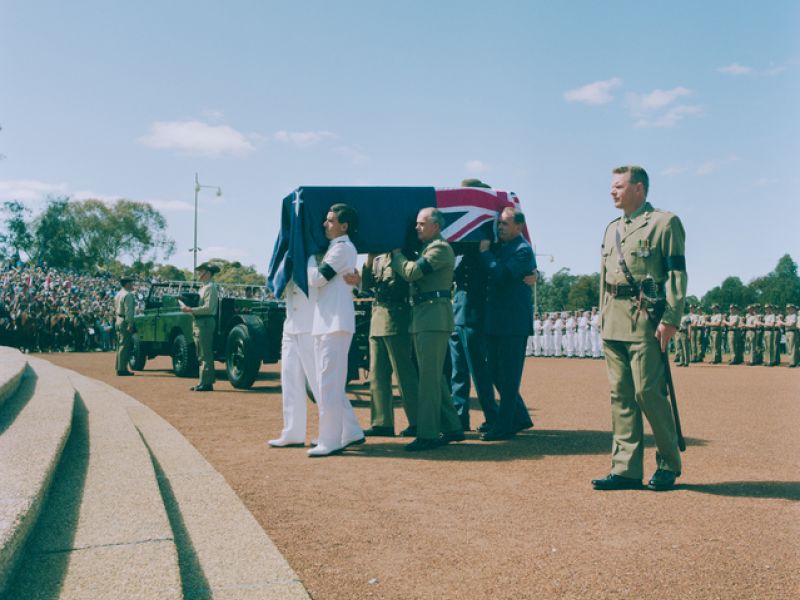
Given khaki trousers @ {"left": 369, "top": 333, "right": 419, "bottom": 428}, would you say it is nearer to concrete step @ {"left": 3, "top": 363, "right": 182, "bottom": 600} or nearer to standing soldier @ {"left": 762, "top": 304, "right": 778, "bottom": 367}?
concrete step @ {"left": 3, "top": 363, "right": 182, "bottom": 600}

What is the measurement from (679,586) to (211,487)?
8.84ft

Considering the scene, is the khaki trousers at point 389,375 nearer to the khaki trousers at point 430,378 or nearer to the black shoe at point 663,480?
the khaki trousers at point 430,378

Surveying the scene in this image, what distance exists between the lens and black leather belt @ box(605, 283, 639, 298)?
457 cm

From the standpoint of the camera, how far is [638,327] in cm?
451

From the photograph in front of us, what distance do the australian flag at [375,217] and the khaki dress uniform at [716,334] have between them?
60.2ft

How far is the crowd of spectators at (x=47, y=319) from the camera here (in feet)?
75.5

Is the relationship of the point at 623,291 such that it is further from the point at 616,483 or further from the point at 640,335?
the point at 616,483

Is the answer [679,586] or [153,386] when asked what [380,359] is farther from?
[153,386]

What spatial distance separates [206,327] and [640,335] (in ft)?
24.3

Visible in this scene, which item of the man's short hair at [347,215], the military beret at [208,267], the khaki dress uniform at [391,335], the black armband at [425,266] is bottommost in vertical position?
the khaki dress uniform at [391,335]

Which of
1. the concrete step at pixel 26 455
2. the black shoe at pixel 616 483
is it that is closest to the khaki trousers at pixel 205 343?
the concrete step at pixel 26 455

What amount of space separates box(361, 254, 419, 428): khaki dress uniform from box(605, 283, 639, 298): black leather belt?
2.05 m

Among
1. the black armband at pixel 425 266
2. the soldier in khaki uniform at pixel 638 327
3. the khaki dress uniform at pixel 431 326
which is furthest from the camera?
the khaki dress uniform at pixel 431 326

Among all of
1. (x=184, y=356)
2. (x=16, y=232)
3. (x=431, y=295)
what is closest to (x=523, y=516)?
(x=431, y=295)
